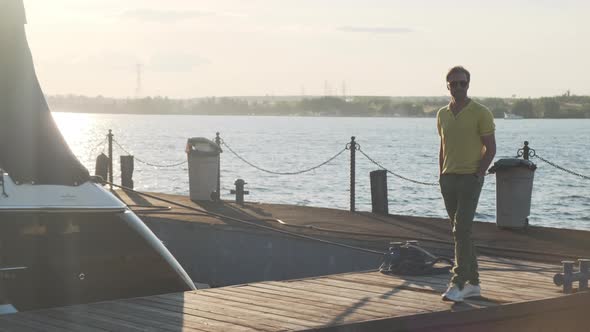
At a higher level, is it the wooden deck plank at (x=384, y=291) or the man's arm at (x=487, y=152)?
the man's arm at (x=487, y=152)

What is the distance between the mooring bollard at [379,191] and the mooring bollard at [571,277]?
10118 mm

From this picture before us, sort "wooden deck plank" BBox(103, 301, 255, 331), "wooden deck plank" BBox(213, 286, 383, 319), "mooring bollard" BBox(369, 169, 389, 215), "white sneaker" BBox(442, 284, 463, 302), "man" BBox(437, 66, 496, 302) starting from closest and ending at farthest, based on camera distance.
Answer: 1. "wooden deck plank" BBox(103, 301, 255, 331)
2. "wooden deck plank" BBox(213, 286, 383, 319)
3. "man" BBox(437, 66, 496, 302)
4. "white sneaker" BBox(442, 284, 463, 302)
5. "mooring bollard" BBox(369, 169, 389, 215)

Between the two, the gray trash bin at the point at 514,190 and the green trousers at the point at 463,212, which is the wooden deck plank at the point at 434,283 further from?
the gray trash bin at the point at 514,190

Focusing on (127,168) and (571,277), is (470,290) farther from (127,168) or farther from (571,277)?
Answer: (127,168)

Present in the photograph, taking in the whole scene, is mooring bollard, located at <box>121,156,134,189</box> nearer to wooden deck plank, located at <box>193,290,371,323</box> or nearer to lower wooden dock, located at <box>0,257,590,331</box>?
lower wooden dock, located at <box>0,257,590,331</box>

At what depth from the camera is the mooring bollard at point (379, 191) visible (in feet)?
72.7

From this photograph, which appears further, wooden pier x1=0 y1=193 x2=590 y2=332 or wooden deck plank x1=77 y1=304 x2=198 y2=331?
wooden pier x1=0 y1=193 x2=590 y2=332

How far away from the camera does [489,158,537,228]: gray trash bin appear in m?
18.9

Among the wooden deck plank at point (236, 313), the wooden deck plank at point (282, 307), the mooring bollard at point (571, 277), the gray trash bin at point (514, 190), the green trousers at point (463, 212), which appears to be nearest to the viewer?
the wooden deck plank at point (236, 313)

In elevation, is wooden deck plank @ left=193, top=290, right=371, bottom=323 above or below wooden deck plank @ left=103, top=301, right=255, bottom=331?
below

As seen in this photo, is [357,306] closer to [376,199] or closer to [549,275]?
[549,275]

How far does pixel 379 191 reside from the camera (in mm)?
22359

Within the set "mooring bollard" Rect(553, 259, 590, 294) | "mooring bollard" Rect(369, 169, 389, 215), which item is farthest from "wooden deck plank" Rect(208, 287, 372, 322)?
"mooring bollard" Rect(369, 169, 389, 215)

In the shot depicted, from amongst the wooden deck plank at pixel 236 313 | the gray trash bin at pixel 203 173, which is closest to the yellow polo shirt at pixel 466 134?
the wooden deck plank at pixel 236 313
